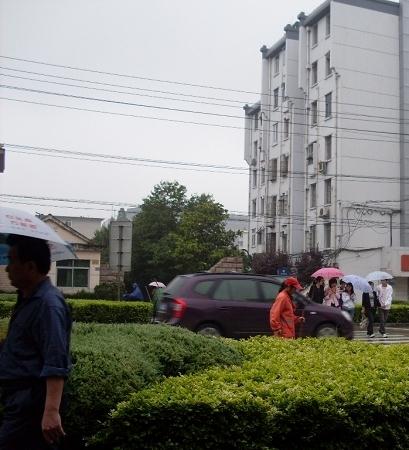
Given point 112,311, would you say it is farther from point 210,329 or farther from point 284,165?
point 284,165

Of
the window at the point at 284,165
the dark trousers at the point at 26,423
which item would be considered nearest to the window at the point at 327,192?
the window at the point at 284,165

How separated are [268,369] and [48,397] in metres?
2.63

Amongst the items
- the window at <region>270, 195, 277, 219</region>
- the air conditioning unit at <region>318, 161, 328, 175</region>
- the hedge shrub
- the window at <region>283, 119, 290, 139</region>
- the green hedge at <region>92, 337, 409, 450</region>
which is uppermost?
the window at <region>283, 119, 290, 139</region>

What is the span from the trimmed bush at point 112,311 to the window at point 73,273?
66.8 feet

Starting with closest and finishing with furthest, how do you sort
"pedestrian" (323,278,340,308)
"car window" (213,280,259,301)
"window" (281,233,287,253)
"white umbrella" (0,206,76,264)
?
"white umbrella" (0,206,76,264) → "car window" (213,280,259,301) → "pedestrian" (323,278,340,308) → "window" (281,233,287,253)

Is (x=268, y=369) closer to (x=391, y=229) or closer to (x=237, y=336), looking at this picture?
(x=237, y=336)

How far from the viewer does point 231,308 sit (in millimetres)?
13438

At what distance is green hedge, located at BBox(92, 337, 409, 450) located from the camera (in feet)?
13.7

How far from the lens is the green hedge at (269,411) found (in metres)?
4.19

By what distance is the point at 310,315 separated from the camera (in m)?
13.9

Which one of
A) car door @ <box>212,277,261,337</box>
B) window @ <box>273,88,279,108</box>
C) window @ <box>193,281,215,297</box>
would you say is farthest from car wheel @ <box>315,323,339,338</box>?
window @ <box>273,88,279,108</box>

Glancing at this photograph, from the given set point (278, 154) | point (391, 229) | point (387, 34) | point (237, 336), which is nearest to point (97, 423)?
point (237, 336)

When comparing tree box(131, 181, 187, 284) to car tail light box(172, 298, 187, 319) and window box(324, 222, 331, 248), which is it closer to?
window box(324, 222, 331, 248)

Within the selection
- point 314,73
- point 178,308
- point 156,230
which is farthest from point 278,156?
point 178,308
